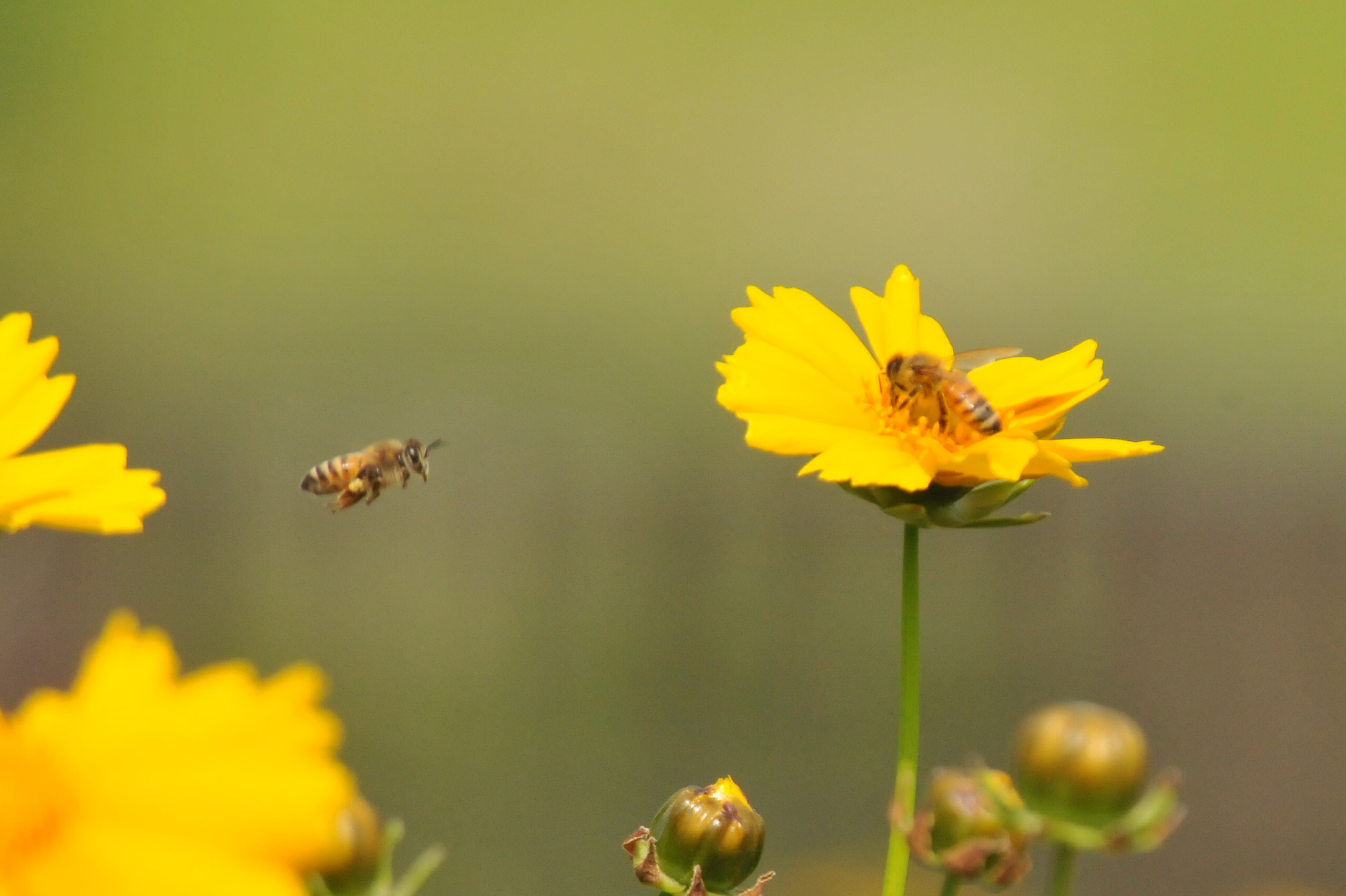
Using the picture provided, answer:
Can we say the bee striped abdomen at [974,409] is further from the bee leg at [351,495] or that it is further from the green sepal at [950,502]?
the bee leg at [351,495]

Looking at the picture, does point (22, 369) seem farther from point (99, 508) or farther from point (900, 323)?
point (900, 323)

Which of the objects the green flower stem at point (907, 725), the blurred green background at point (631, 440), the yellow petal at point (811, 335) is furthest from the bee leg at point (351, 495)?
the blurred green background at point (631, 440)

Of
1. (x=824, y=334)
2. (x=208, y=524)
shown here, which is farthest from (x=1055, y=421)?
(x=208, y=524)

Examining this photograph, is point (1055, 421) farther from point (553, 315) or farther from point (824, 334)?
point (553, 315)

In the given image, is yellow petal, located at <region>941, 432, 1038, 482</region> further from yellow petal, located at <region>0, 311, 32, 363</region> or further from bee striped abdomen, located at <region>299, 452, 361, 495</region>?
bee striped abdomen, located at <region>299, 452, 361, 495</region>

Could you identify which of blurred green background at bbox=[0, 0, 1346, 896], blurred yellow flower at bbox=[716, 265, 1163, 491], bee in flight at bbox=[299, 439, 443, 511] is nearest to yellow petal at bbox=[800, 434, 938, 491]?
blurred yellow flower at bbox=[716, 265, 1163, 491]
